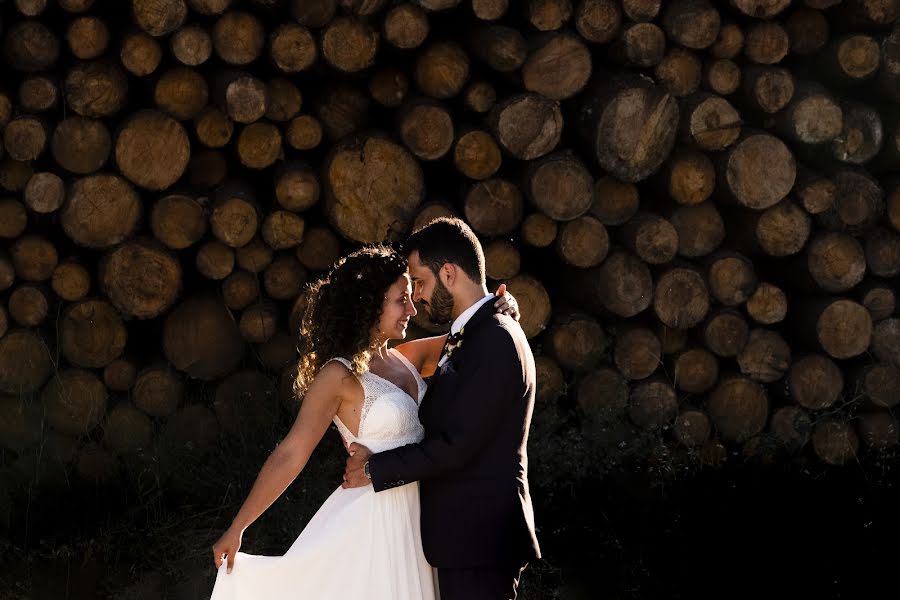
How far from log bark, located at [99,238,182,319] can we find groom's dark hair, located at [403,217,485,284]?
1568 mm

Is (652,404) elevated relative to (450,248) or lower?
lower

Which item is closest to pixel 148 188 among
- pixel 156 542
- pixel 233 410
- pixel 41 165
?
pixel 41 165

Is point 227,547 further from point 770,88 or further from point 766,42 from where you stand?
point 766,42

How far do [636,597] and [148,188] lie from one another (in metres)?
2.40

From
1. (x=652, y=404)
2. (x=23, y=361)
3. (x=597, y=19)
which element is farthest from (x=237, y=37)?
(x=652, y=404)

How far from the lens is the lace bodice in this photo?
3.47 meters

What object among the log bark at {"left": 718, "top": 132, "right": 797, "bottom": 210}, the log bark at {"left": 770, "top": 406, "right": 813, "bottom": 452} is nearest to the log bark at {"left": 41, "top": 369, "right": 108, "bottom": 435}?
the log bark at {"left": 718, "top": 132, "right": 797, "bottom": 210}

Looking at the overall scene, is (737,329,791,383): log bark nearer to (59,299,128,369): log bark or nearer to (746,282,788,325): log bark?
(746,282,788,325): log bark

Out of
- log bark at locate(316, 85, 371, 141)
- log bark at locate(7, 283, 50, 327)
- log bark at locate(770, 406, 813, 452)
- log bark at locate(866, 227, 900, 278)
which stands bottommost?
log bark at locate(770, 406, 813, 452)

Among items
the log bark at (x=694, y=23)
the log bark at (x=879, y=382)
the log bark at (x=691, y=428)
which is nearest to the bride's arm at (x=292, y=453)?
the log bark at (x=691, y=428)

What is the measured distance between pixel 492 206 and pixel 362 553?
1854 millimetres

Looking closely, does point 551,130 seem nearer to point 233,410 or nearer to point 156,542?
point 233,410

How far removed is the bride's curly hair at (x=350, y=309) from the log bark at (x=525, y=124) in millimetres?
1391

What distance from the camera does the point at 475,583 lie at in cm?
345
